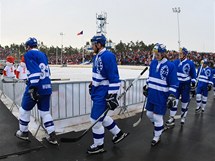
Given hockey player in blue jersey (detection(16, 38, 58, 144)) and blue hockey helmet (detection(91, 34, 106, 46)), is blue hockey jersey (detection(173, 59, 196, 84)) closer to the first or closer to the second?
blue hockey helmet (detection(91, 34, 106, 46))

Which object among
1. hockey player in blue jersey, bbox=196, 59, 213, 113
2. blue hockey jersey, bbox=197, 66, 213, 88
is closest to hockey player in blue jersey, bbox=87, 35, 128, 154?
hockey player in blue jersey, bbox=196, 59, 213, 113

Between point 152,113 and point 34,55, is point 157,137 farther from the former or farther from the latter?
point 34,55

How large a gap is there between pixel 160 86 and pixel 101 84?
123 centimetres

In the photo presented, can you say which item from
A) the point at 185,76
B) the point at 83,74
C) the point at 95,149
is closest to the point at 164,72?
the point at 185,76

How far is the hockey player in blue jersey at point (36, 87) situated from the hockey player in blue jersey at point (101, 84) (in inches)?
37.3

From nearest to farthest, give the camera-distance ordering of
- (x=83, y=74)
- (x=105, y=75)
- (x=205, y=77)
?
(x=105, y=75)
(x=205, y=77)
(x=83, y=74)

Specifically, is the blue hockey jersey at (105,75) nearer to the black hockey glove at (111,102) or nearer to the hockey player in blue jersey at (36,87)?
the black hockey glove at (111,102)

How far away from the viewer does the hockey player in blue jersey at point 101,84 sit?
3.30m

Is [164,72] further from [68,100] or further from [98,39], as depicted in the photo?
[68,100]

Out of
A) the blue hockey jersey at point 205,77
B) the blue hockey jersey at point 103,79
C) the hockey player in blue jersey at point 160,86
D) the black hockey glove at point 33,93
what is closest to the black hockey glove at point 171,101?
the hockey player in blue jersey at point 160,86

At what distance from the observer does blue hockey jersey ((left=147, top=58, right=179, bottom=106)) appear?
12.8 feet

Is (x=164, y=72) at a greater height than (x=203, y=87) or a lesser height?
greater

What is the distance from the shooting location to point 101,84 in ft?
A: 11.4

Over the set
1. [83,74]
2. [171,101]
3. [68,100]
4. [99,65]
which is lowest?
[83,74]
